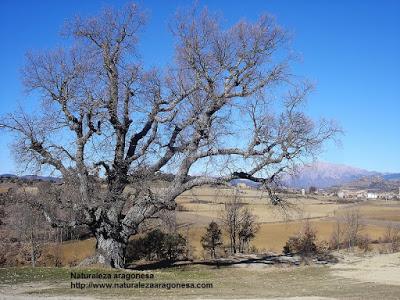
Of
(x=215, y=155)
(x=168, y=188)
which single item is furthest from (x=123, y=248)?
(x=215, y=155)

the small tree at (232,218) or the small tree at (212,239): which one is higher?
the small tree at (232,218)

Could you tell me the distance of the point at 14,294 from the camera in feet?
45.0

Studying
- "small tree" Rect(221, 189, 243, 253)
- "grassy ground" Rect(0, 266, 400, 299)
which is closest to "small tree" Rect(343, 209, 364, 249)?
"small tree" Rect(221, 189, 243, 253)

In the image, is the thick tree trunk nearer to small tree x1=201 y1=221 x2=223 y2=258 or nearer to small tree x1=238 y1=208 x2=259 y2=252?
small tree x1=201 y1=221 x2=223 y2=258

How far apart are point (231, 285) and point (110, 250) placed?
675 cm

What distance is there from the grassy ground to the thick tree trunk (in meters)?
2.13

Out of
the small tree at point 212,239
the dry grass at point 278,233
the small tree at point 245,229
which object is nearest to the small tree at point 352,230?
the dry grass at point 278,233

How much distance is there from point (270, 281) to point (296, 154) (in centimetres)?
564

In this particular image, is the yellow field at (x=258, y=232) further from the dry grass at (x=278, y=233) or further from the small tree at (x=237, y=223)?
the small tree at (x=237, y=223)

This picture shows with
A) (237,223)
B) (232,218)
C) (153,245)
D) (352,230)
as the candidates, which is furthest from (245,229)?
(153,245)

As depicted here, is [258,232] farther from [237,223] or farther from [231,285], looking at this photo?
[231,285]

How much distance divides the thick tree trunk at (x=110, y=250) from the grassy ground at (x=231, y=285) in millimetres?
2126

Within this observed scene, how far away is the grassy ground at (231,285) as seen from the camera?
46.4 ft

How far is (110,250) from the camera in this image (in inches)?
837
